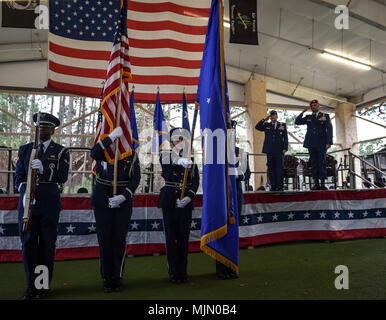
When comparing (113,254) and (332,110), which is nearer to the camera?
(113,254)

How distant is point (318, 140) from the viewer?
19.1 ft

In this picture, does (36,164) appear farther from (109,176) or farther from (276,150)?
(276,150)

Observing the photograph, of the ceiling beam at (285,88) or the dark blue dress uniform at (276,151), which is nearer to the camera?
the dark blue dress uniform at (276,151)

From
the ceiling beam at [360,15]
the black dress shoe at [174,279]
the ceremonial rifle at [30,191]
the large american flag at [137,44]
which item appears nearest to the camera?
the ceremonial rifle at [30,191]

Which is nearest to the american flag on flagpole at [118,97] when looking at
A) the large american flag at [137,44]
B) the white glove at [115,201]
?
the white glove at [115,201]

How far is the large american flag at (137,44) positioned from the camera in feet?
18.1

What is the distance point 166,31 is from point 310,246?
4.93 meters

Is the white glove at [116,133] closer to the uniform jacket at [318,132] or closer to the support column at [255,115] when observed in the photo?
the uniform jacket at [318,132]

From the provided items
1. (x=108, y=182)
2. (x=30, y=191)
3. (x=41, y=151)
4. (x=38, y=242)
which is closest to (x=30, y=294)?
(x=38, y=242)

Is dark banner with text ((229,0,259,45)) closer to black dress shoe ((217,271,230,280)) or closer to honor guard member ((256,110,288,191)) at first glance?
honor guard member ((256,110,288,191))

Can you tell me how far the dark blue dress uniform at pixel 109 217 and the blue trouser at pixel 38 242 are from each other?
0.42 metres

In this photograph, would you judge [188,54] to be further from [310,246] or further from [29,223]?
[29,223]

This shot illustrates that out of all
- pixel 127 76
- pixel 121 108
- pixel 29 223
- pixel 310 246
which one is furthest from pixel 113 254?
pixel 310 246

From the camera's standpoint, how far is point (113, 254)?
9.80 feet
